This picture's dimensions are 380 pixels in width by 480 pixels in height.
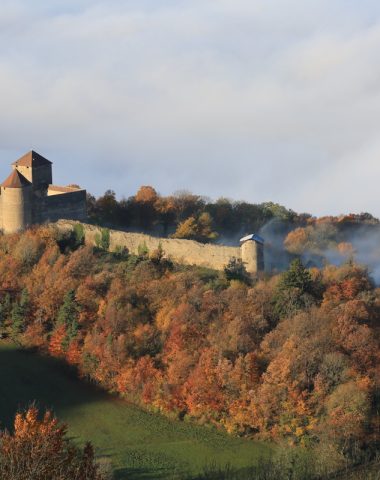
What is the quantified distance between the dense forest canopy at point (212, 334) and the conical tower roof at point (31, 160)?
370cm

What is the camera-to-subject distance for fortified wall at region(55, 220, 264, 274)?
52688 mm

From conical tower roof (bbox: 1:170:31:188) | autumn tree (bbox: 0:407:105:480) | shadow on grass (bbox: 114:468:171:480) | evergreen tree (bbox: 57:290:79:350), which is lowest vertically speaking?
shadow on grass (bbox: 114:468:171:480)

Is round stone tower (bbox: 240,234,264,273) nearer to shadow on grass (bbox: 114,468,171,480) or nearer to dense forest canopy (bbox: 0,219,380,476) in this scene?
dense forest canopy (bbox: 0,219,380,476)

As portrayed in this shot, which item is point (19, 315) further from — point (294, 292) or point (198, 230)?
point (294, 292)

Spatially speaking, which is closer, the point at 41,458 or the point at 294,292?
the point at 41,458

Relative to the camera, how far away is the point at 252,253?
173 ft

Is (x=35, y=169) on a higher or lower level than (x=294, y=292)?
higher

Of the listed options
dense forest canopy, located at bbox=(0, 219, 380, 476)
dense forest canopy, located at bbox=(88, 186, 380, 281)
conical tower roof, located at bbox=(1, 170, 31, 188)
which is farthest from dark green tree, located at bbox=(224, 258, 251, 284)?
conical tower roof, located at bbox=(1, 170, 31, 188)

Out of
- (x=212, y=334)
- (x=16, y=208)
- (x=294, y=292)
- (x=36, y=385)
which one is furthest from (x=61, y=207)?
(x=294, y=292)

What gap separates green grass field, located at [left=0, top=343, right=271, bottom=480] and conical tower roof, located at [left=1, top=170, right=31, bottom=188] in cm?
925

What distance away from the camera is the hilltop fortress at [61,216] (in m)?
53.6

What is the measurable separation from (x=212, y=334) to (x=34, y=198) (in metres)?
13.6

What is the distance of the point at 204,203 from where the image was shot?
63.8 meters

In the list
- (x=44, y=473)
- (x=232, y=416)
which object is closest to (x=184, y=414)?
(x=232, y=416)
